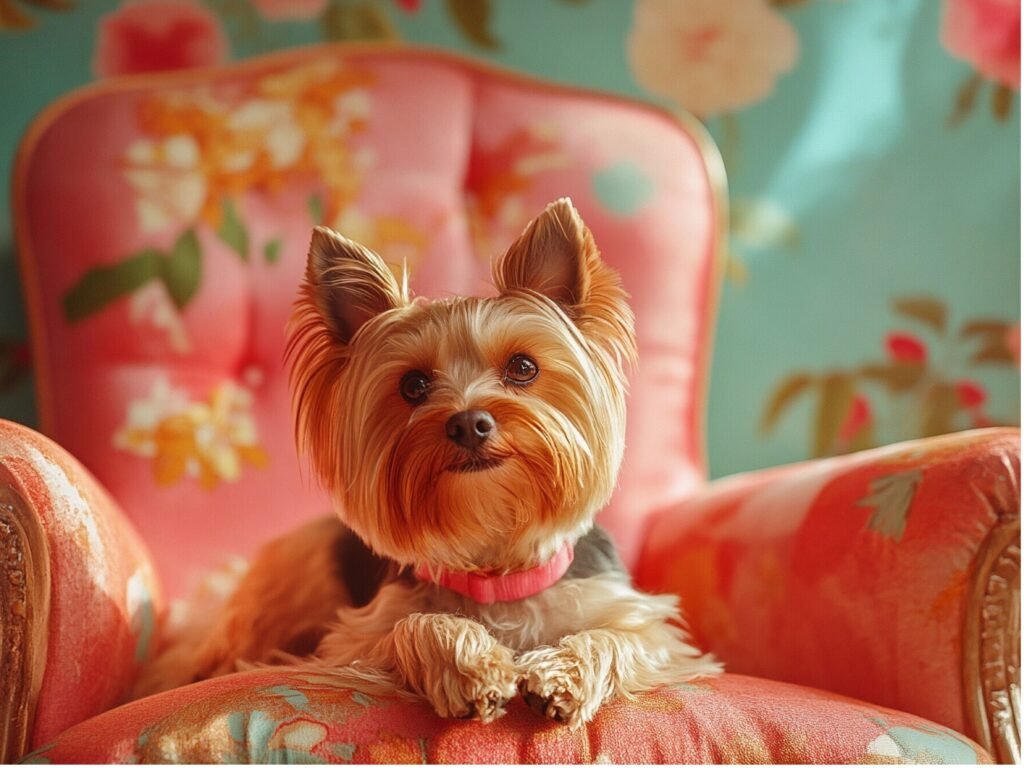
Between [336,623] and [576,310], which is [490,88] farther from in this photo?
[336,623]

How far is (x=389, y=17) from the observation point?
7.38ft

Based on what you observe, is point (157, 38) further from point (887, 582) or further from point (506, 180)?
point (887, 582)

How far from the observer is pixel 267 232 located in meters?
1.86

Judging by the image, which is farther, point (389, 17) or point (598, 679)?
point (389, 17)

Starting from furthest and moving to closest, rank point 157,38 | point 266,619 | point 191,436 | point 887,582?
1. point 157,38
2. point 191,436
3. point 266,619
4. point 887,582

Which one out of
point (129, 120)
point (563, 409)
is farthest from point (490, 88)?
point (563, 409)

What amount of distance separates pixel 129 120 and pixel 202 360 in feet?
1.62

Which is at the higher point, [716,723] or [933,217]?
[933,217]

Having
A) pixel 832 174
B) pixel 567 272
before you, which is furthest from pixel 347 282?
pixel 832 174

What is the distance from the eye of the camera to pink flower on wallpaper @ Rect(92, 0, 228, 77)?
2.15 meters

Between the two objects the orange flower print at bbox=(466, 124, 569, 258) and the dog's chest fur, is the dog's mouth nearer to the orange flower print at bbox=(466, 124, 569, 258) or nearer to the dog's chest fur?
the dog's chest fur

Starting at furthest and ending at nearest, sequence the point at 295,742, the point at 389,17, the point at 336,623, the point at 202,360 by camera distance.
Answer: the point at 389,17, the point at 202,360, the point at 336,623, the point at 295,742

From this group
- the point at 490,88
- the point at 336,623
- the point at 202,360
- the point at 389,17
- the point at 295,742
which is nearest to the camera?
the point at 295,742

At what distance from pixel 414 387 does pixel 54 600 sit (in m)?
0.50
